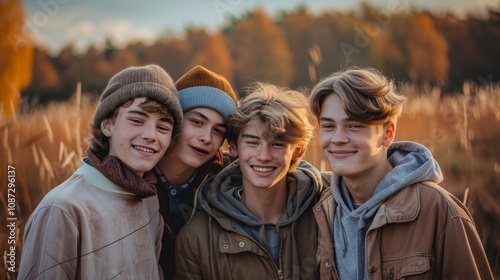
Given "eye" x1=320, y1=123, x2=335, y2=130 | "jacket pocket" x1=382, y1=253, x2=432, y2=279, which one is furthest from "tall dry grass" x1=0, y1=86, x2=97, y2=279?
"jacket pocket" x1=382, y1=253, x2=432, y2=279

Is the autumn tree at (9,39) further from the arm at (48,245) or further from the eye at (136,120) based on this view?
the arm at (48,245)

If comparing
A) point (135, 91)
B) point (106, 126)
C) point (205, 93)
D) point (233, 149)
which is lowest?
point (233, 149)

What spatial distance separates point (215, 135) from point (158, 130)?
0.55 m

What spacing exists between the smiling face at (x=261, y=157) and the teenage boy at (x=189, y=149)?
247 mm

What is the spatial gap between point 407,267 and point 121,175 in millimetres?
1694

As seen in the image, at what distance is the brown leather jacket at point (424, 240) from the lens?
9.90 ft

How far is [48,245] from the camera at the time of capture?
2.90m

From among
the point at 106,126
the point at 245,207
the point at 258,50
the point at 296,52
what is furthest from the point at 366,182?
the point at 296,52

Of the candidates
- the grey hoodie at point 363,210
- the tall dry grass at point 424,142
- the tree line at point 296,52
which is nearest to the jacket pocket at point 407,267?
the grey hoodie at point 363,210

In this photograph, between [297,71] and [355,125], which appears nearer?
[355,125]

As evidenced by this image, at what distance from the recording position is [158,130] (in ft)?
11.4

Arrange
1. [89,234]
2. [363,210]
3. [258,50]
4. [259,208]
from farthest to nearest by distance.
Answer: [258,50] < [259,208] < [363,210] < [89,234]

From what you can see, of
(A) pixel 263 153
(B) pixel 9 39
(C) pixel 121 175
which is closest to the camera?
(C) pixel 121 175

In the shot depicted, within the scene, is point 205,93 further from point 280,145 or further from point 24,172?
point 24,172
